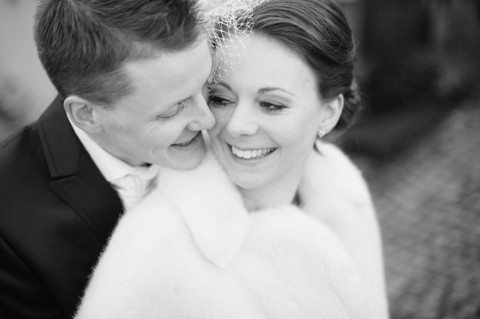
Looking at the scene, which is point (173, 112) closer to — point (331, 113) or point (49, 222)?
point (49, 222)

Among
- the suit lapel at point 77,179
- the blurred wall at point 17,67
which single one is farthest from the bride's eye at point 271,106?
the blurred wall at point 17,67

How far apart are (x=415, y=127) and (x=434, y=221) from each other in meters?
2.31

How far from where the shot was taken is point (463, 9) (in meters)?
9.40

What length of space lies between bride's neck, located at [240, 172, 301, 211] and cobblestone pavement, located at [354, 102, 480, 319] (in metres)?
2.48

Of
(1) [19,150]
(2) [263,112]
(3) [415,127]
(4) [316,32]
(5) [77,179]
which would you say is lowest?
(3) [415,127]

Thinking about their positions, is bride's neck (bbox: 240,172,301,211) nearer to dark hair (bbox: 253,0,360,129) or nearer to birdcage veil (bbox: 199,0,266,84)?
dark hair (bbox: 253,0,360,129)

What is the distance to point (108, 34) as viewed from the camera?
2.03 meters

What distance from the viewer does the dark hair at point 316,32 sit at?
2.28m


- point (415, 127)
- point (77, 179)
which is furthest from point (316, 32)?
point (415, 127)

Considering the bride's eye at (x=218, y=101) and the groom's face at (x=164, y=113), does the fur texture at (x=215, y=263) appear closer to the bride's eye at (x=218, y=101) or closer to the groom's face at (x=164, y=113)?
the groom's face at (x=164, y=113)

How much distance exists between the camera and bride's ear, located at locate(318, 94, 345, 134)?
8.81 feet

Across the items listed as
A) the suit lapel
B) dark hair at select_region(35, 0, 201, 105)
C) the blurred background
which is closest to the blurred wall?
the blurred background

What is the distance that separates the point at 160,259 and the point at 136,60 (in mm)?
860

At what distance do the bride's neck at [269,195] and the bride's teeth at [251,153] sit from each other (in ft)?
0.81
